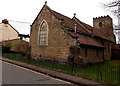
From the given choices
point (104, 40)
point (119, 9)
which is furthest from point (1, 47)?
point (119, 9)

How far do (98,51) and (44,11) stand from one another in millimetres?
11073

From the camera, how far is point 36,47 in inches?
994

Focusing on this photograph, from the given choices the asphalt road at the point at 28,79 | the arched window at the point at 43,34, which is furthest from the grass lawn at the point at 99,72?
the arched window at the point at 43,34

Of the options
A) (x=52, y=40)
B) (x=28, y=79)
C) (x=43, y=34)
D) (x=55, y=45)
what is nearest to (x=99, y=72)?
(x=28, y=79)

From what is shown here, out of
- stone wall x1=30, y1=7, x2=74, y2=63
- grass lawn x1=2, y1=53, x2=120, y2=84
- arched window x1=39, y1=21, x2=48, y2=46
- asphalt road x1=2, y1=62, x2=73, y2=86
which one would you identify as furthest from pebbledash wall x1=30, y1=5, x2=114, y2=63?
asphalt road x1=2, y1=62, x2=73, y2=86

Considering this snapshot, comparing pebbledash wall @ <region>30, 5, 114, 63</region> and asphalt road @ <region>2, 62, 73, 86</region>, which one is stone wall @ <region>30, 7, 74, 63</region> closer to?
pebbledash wall @ <region>30, 5, 114, 63</region>

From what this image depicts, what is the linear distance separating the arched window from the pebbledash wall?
579 millimetres

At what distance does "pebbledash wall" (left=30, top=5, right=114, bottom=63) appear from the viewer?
68.4 feet

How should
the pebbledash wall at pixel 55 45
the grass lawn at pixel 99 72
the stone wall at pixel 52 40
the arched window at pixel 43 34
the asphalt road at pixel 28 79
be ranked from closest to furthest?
the asphalt road at pixel 28 79, the grass lawn at pixel 99 72, the pebbledash wall at pixel 55 45, the stone wall at pixel 52 40, the arched window at pixel 43 34

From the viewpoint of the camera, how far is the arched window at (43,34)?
24209 millimetres

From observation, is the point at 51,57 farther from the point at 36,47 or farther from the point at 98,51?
the point at 98,51

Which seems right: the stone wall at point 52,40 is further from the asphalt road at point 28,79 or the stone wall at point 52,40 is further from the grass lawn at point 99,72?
the asphalt road at point 28,79

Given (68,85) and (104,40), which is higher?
(104,40)

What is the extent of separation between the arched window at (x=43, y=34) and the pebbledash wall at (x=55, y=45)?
58 centimetres
